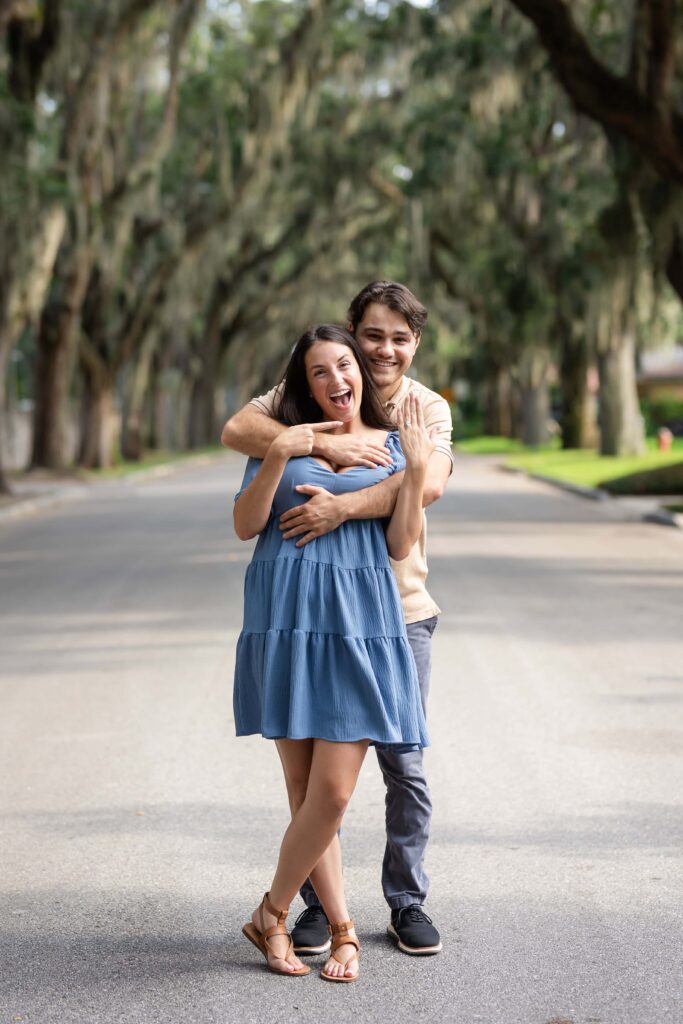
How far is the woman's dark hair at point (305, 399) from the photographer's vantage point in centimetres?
441

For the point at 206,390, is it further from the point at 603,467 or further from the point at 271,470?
the point at 271,470

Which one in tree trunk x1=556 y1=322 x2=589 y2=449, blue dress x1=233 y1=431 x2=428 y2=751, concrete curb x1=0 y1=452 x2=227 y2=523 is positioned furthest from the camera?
tree trunk x1=556 y1=322 x2=589 y2=449

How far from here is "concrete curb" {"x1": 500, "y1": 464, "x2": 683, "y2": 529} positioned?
20.0 meters

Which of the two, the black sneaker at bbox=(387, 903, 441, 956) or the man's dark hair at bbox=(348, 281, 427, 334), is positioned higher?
the man's dark hair at bbox=(348, 281, 427, 334)

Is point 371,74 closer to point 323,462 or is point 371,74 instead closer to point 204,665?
point 204,665

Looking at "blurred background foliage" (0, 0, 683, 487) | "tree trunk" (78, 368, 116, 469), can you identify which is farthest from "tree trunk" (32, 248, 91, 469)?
"tree trunk" (78, 368, 116, 469)

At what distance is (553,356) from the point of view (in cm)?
4284

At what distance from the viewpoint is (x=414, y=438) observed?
14.1ft

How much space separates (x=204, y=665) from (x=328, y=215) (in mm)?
37358

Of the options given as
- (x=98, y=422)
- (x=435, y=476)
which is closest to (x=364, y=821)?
(x=435, y=476)

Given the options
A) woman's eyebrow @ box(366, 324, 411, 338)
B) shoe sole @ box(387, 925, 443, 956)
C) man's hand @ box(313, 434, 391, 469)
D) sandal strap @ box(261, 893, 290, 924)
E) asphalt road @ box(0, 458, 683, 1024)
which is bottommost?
asphalt road @ box(0, 458, 683, 1024)

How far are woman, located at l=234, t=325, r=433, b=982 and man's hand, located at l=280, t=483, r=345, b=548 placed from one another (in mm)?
44

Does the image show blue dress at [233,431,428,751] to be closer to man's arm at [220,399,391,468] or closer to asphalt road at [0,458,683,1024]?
man's arm at [220,399,391,468]

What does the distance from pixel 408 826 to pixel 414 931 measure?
0.29 meters
